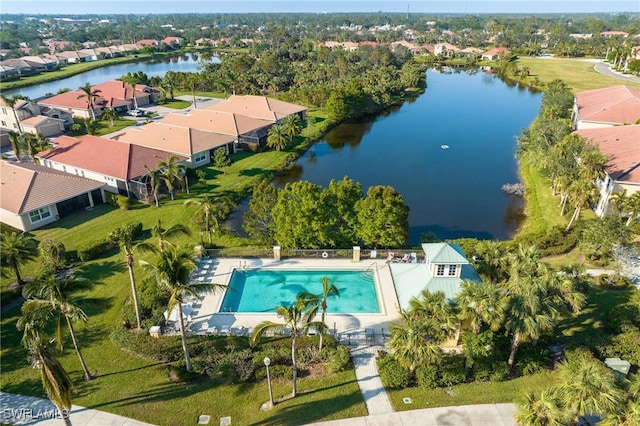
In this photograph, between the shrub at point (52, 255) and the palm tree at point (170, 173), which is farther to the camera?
the palm tree at point (170, 173)

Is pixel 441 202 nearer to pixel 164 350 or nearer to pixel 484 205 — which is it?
pixel 484 205

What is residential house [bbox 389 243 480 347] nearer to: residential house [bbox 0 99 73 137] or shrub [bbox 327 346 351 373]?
shrub [bbox 327 346 351 373]

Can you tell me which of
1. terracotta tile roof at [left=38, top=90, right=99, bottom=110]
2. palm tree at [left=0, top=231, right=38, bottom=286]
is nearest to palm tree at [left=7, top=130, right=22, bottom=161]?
terracotta tile roof at [left=38, top=90, right=99, bottom=110]

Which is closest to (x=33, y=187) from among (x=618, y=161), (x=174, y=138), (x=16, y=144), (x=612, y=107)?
(x=16, y=144)

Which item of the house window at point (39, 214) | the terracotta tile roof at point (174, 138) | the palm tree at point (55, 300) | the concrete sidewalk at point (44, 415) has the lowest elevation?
the concrete sidewalk at point (44, 415)

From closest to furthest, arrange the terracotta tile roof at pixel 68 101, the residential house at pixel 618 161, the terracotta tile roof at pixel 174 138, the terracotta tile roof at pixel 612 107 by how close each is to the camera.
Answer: the residential house at pixel 618 161 → the terracotta tile roof at pixel 174 138 → the terracotta tile roof at pixel 612 107 → the terracotta tile roof at pixel 68 101

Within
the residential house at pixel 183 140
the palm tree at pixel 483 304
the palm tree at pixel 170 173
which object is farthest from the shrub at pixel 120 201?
the palm tree at pixel 483 304

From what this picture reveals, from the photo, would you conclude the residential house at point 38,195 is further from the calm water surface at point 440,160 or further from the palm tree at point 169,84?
the palm tree at point 169,84
